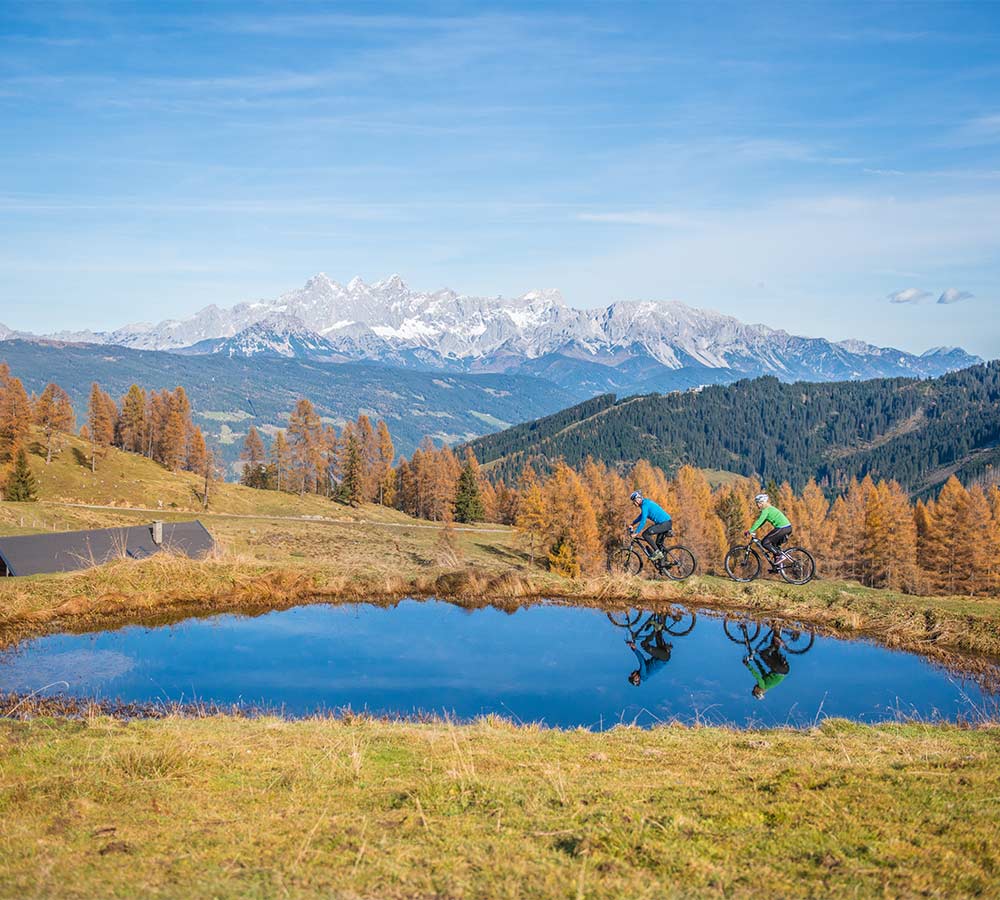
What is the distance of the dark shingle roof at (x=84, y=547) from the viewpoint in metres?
33.5

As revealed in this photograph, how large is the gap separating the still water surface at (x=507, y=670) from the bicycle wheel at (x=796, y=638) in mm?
78

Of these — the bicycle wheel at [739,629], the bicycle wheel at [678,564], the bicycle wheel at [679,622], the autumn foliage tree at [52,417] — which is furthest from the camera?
the autumn foliage tree at [52,417]

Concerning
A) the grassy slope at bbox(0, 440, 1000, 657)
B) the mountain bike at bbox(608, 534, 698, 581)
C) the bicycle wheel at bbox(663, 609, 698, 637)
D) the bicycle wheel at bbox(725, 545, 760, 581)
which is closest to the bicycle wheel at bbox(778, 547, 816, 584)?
the bicycle wheel at bbox(725, 545, 760, 581)

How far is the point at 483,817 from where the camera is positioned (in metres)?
8.80

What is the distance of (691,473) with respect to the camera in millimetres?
130625

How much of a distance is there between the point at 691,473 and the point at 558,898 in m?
128

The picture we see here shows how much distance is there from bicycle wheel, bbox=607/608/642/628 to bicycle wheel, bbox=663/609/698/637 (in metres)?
1.20

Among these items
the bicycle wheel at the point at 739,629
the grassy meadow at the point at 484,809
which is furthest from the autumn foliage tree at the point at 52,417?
the bicycle wheel at the point at 739,629

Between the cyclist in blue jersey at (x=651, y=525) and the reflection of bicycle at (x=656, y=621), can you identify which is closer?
the cyclist in blue jersey at (x=651, y=525)

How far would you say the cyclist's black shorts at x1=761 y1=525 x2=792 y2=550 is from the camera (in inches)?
985

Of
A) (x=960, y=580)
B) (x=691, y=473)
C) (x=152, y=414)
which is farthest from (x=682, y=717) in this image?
(x=152, y=414)

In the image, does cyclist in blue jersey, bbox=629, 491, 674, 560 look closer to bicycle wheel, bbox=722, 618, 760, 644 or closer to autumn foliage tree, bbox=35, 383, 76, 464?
bicycle wheel, bbox=722, 618, 760, 644

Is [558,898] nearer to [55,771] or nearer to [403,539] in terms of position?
[55,771]

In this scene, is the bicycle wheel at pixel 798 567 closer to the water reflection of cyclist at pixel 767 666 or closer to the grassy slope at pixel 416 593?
the water reflection of cyclist at pixel 767 666
